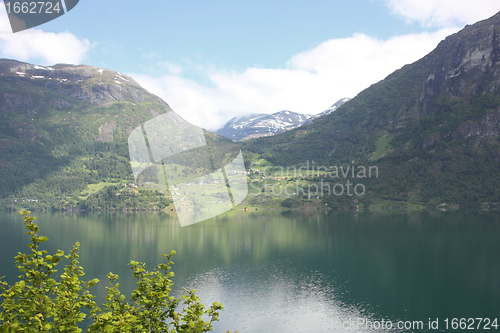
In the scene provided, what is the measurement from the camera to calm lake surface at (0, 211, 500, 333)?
37.7 m

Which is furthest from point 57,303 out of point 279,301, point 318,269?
point 318,269

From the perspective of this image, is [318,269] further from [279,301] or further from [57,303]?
[57,303]

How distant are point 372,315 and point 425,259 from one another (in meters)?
30.2

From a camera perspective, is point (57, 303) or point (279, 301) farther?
point (279, 301)

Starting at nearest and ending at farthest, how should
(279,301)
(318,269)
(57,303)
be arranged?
(57,303) → (279,301) → (318,269)

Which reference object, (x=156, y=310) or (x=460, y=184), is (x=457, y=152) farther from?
(x=156, y=310)

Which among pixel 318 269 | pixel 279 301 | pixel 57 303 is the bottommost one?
pixel 318 269

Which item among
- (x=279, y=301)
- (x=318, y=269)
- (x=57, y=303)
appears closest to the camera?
(x=57, y=303)

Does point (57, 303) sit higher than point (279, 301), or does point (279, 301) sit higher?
point (57, 303)

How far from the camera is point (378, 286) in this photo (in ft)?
154

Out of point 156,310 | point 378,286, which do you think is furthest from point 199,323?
point 378,286

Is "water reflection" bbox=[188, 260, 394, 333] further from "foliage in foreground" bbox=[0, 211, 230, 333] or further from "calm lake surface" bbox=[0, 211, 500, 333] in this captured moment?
"foliage in foreground" bbox=[0, 211, 230, 333]

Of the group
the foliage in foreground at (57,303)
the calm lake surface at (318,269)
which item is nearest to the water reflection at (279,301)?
the calm lake surface at (318,269)

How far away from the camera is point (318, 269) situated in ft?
188
